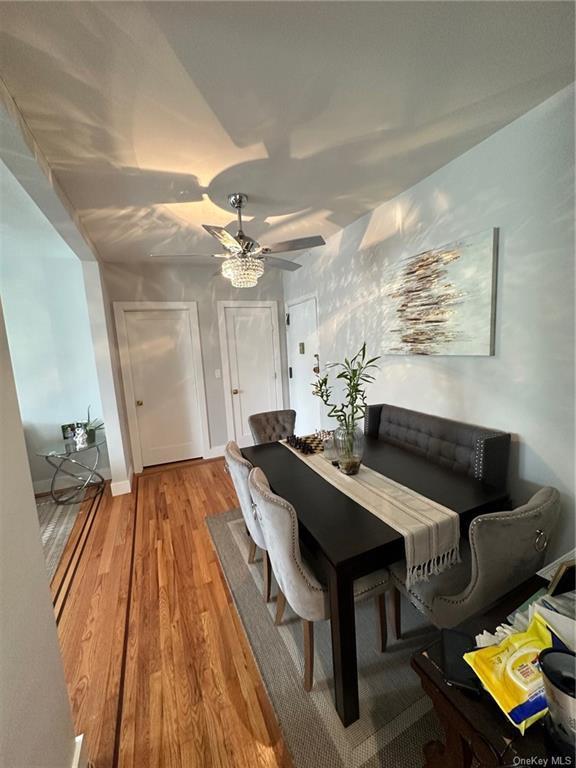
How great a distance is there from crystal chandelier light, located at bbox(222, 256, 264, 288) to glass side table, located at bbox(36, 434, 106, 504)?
2.47m

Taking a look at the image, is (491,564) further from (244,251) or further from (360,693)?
(244,251)

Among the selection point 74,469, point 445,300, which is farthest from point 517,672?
point 74,469

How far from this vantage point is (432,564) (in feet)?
4.21

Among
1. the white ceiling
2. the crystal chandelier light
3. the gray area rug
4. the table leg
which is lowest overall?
the gray area rug

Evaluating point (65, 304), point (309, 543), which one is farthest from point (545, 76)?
point (65, 304)

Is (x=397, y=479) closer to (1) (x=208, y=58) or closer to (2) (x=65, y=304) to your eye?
(1) (x=208, y=58)

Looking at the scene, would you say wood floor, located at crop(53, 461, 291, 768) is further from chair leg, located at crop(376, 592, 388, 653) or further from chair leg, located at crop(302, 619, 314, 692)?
chair leg, located at crop(376, 592, 388, 653)

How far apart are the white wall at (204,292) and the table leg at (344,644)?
318cm

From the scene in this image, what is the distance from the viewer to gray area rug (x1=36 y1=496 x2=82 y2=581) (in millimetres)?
2354

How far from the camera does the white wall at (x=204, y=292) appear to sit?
11.8 feet

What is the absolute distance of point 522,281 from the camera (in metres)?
1.65

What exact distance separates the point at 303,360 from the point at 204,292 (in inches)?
60.4

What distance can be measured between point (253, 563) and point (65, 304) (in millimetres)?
3309

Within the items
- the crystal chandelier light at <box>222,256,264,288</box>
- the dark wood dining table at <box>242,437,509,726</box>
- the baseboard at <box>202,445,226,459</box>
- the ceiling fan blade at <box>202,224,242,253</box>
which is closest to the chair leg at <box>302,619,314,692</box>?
the dark wood dining table at <box>242,437,509,726</box>
